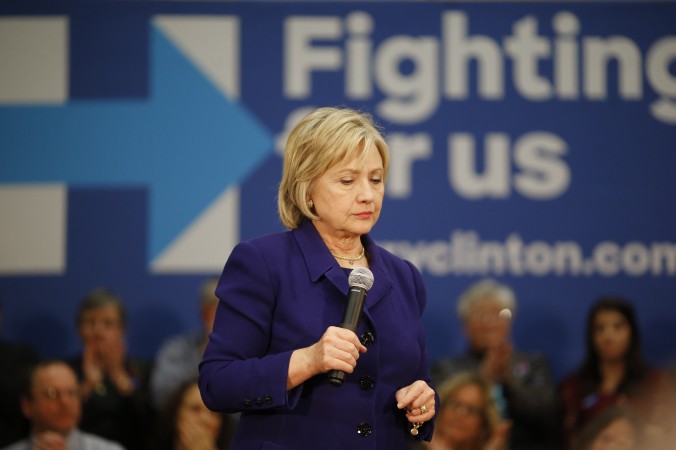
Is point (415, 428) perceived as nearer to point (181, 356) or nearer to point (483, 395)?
point (483, 395)

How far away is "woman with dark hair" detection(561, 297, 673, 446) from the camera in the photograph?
4.91 meters

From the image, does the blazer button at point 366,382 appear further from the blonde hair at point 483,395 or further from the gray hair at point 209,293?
the gray hair at point 209,293

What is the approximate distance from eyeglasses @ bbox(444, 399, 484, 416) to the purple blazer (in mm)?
2541

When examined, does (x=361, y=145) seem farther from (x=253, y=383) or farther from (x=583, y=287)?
(x=583, y=287)

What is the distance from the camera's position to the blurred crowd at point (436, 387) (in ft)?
14.6

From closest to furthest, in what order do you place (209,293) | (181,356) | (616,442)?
1. (616,442)
2. (181,356)
3. (209,293)

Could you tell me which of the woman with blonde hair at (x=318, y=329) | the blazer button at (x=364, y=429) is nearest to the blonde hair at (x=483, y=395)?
the woman with blonde hair at (x=318, y=329)

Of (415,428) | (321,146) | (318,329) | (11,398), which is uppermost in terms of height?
(321,146)

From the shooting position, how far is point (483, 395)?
4.51m

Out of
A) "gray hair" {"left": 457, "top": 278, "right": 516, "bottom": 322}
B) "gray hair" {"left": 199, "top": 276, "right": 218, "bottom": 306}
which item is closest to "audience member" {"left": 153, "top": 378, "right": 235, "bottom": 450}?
"gray hair" {"left": 199, "top": 276, "right": 218, "bottom": 306}

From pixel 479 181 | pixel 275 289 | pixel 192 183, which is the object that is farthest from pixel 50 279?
pixel 275 289

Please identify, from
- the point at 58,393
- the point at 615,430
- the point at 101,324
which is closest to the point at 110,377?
the point at 101,324

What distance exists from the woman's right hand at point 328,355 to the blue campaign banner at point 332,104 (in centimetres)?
404

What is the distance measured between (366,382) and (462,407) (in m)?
2.67
